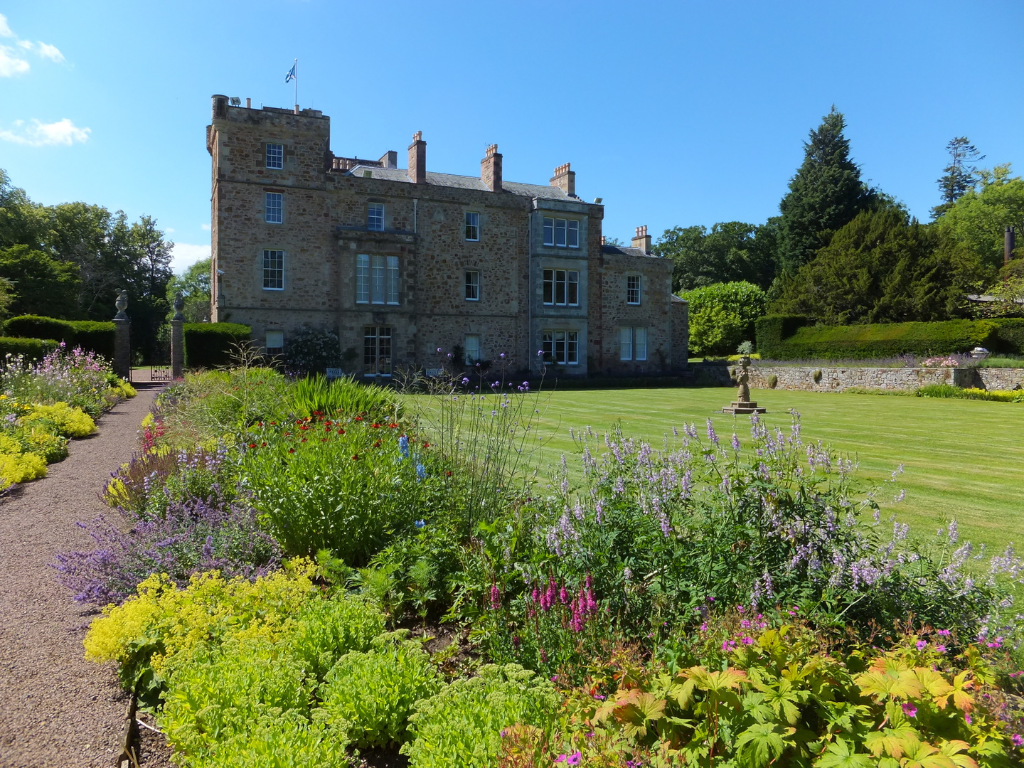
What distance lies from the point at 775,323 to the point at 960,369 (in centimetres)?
1112

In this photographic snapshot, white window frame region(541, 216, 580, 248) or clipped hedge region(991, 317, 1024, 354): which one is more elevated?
white window frame region(541, 216, 580, 248)

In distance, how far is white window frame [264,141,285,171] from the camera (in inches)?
978

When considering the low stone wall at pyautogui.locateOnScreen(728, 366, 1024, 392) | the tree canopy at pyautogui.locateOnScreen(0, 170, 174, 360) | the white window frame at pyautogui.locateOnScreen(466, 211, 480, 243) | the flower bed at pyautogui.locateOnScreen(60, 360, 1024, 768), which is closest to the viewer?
the flower bed at pyautogui.locateOnScreen(60, 360, 1024, 768)

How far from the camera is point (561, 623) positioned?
2836mm

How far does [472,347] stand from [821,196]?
26.8 metres

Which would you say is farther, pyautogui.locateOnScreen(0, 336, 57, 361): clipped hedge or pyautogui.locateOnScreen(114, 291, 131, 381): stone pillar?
pyautogui.locateOnScreen(114, 291, 131, 381): stone pillar

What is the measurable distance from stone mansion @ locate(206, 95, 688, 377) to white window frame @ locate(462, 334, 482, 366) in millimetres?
46

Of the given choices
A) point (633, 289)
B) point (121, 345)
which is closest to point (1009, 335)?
point (633, 289)

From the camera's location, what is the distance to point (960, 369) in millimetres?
22203

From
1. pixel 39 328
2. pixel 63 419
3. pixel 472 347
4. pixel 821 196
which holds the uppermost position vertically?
pixel 821 196

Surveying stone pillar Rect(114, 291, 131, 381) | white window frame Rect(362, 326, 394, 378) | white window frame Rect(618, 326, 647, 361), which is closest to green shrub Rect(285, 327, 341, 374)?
white window frame Rect(362, 326, 394, 378)

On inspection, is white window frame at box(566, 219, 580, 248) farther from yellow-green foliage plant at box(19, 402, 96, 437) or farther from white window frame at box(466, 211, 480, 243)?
yellow-green foliage plant at box(19, 402, 96, 437)

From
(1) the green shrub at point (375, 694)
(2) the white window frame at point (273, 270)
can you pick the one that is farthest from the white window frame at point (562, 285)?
(1) the green shrub at point (375, 694)

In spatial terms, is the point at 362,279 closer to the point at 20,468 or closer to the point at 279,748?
the point at 20,468
